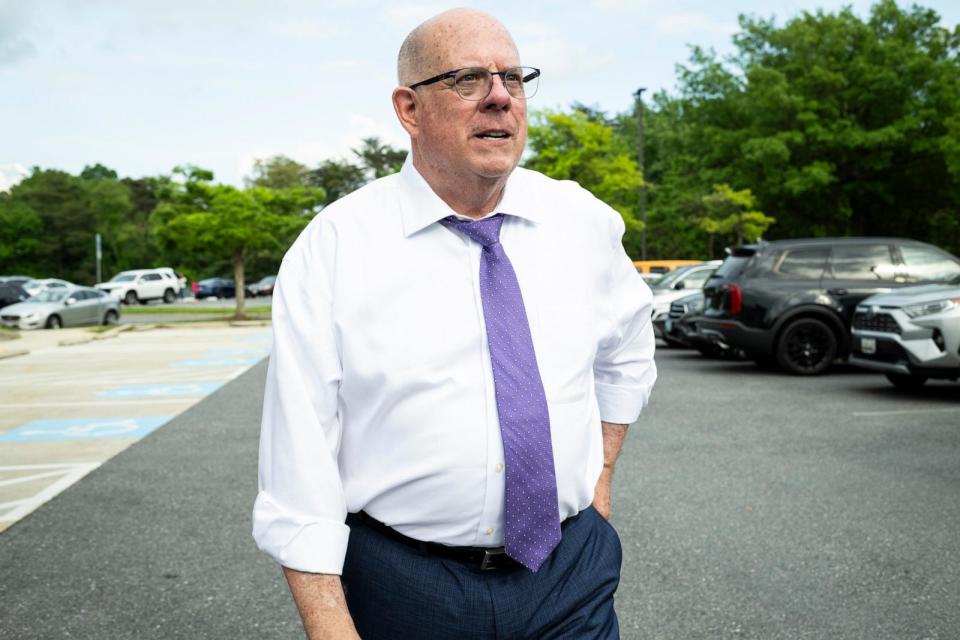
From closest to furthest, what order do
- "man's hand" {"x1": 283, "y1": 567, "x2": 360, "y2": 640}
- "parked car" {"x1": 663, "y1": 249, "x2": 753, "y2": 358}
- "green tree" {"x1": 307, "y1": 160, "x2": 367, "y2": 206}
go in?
"man's hand" {"x1": 283, "y1": 567, "x2": 360, "y2": 640} → "parked car" {"x1": 663, "y1": 249, "x2": 753, "y2": 358} → "green tree" {"x1": 307, "y1": 160, "x2": 367, "y2": 206}

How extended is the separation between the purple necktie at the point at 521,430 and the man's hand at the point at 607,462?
348 mm

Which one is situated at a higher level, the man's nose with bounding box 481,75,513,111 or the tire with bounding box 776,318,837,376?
the man's nose with bounding box 481,75,513,111

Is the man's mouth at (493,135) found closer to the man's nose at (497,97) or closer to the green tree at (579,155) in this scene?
the man's nose at (497,97)

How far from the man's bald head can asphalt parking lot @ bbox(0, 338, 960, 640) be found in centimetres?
261

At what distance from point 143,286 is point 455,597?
5172 cm

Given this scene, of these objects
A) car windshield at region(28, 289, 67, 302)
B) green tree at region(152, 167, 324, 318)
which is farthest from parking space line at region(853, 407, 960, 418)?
car windshield at region(28, 289, 67, 302)

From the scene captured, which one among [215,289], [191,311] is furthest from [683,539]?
[215,289]

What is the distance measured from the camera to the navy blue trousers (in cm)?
187

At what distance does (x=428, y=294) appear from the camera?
1915 mm

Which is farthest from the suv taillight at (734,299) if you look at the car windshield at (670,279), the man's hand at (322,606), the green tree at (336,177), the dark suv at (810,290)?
the green tree at (336,177)

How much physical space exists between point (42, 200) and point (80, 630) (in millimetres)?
84002

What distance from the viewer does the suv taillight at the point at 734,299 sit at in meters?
13.3

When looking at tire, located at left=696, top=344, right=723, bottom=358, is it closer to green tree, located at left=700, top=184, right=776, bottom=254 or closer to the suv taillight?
the suv taillight

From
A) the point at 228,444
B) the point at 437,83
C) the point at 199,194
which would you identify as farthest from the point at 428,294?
the point at 199,194
